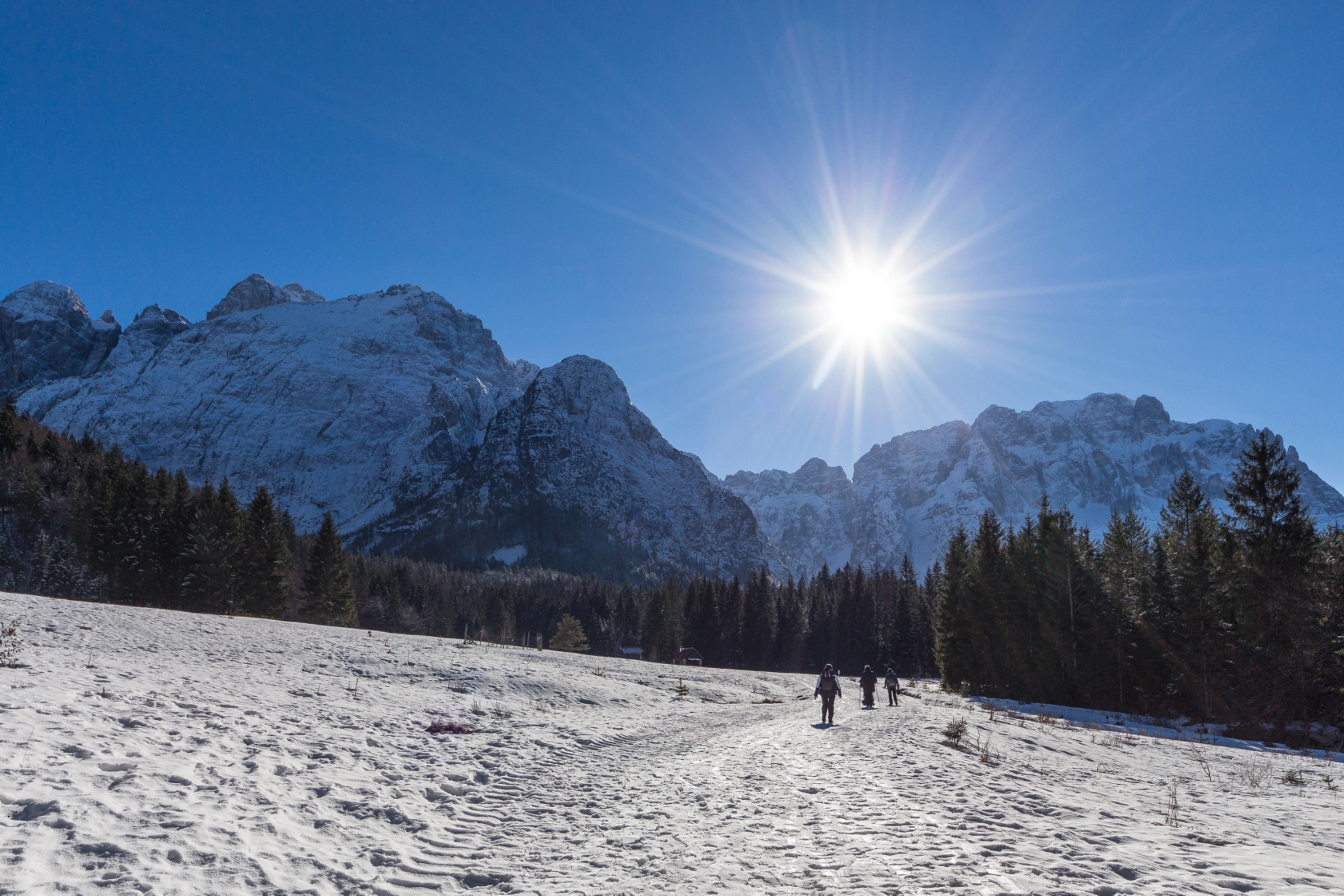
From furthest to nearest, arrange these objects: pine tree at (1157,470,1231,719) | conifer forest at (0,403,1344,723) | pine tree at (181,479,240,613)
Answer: pine tree at (181,479,240,613), pine tree at (1157,470,1231,719), conifer forest at (0,403,1344,723)

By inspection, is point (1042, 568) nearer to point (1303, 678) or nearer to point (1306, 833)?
point (1303, 678)

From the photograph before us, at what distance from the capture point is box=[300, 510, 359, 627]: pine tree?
63.7 meters

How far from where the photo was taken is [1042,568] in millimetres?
43688

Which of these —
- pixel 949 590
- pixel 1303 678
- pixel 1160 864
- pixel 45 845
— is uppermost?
pixel 949 590

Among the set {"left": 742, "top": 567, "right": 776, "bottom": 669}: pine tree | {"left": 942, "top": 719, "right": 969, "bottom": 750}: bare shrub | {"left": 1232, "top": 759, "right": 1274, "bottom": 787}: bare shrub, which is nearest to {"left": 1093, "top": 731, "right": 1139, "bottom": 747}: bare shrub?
{"left": 1232, "top": 759, "right": 1274, "bottom": 787}: bare shrub

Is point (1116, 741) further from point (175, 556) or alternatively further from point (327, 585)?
point (175, 556)

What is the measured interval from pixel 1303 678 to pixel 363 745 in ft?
128

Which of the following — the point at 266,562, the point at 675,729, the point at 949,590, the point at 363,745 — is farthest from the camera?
the point at 266,562

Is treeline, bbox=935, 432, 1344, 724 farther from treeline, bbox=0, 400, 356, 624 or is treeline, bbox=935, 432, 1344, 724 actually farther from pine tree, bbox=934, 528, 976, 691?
treeline, bbox=0, 400, 356, 624

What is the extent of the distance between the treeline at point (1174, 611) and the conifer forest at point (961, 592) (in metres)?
0.10

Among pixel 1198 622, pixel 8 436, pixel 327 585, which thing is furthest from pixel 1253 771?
pixel 8 436

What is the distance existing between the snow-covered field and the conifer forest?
14542 mm

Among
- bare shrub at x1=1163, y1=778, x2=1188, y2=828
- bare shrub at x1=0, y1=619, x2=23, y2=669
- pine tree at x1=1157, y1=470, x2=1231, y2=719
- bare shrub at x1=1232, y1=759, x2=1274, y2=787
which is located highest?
pine tree at x1=1157, y1=470, x2=1231, y2=719

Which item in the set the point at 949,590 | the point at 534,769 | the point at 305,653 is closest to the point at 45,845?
the point at 534,769
